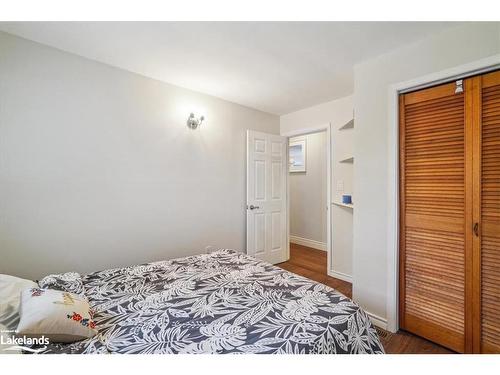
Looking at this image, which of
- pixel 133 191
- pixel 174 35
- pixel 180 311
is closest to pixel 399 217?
pixel 180 311

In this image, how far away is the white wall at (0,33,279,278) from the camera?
5.71 ft

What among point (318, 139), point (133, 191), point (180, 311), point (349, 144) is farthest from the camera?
point (318, 139)

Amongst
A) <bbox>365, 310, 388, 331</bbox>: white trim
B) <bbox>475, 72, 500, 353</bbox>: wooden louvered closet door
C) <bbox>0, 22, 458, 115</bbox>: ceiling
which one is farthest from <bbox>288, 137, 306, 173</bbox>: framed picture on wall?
<bbox>475, 72, 500, 353</bbox>: wooden louvered closet door

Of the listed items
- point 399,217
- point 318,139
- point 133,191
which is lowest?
point 399,217

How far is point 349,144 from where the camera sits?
9.57ft

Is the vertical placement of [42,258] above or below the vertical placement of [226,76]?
below

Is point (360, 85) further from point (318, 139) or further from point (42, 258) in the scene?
point (42, 258)

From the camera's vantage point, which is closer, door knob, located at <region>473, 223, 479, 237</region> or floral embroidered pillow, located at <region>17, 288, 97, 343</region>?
floral embroidered pillow, located at <region>17, 288, 97, 343</region>

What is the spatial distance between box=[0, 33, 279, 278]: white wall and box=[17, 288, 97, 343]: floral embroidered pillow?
1.05 m

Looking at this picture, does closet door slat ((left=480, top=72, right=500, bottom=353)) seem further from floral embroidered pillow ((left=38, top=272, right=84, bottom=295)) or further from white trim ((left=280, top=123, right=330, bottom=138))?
floral embroidered pillow ((left=38, top=272, right=84, bottom=295))

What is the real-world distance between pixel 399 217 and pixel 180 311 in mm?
1826

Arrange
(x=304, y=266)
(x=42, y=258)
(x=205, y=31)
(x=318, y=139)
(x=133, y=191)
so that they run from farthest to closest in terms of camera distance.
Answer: (x=318, y=139)
(x=304, y=266)
(x=133, y=191)
(x=42, y=258)
(x=205, y=31)

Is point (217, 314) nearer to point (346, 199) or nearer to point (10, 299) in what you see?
point (10, 299)

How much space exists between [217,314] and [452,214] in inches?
70.2
